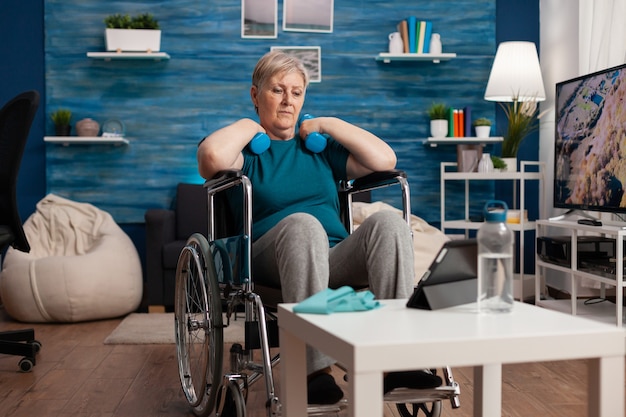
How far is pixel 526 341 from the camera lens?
139 cm

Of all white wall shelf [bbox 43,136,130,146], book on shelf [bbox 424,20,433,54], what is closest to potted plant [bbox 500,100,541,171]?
book on shelf [bbox 424,20,433,54]

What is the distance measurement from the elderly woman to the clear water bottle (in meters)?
0.39

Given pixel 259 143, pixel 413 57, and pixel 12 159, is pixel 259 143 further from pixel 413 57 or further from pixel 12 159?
pixel 413 57

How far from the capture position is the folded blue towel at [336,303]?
63.0 inches

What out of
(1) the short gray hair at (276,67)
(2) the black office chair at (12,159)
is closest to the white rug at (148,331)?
(2) the black office chair at (12,159)

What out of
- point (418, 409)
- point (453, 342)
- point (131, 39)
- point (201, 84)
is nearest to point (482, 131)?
point (201, 84)

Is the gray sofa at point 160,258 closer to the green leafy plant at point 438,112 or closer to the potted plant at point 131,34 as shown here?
the potted plant at point 131,34

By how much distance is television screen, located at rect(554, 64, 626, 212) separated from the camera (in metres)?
3.57

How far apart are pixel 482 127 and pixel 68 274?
8.57 feet

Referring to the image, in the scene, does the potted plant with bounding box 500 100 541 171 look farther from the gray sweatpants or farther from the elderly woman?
the gray sweatpants

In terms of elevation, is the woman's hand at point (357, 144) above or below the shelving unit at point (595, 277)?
above

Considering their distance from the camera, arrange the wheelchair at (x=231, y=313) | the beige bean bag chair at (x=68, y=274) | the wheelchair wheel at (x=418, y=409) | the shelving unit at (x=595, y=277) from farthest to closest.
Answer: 1. the beige bean bag chair at (x=68, y=274)
2. the shelving unit at (x=595, y=277)
3. the wheelchair wheel at (x=418, y=409)
4. the wheelchair at (x=231, y=313)

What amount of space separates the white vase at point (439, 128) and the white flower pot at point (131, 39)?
1788mm

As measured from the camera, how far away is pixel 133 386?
2.97 meters
